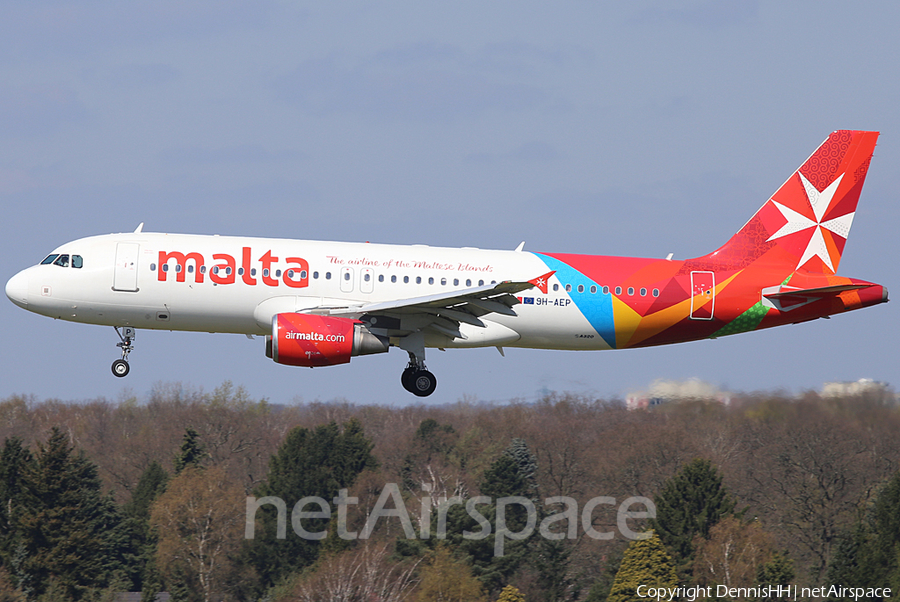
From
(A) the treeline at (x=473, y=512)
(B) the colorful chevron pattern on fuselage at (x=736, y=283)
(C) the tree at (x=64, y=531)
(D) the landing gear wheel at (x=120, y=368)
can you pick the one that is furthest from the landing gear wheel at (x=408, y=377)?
(C) the tree at (x=64, y=531)

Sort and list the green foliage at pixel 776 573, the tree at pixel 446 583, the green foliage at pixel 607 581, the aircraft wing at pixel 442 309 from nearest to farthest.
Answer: the aircraft wing at pixel 442 309
the green foliage at pixel 776 573
the tree at pixel 446 583
the green foliage at pixel 607 581

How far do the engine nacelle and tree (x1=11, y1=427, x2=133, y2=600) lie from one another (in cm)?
4730

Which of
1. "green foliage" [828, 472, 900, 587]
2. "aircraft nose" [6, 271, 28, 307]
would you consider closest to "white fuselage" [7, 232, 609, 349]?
"aircraft nose" [6, 271, 28, 307]

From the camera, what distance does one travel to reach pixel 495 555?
66875mm

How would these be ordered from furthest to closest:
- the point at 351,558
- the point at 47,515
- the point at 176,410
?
1. the point at 176,410
2. the point at 47,515
3. the point at 351,558

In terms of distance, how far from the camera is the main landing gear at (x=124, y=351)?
29797 millimetres

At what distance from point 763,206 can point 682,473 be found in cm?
3537

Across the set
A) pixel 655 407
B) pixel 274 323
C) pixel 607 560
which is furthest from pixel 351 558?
pixel 274 323

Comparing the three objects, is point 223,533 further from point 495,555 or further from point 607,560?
point 607,560

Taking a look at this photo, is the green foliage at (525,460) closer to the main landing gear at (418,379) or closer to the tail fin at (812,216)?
the tail fin at (812,216)

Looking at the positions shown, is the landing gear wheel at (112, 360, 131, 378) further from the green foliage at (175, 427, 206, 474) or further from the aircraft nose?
the green foliage at (175, 427, 206, 474)

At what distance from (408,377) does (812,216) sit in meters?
13.6

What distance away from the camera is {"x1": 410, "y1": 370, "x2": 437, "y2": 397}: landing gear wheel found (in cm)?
2964

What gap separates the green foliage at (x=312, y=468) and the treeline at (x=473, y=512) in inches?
6.1
